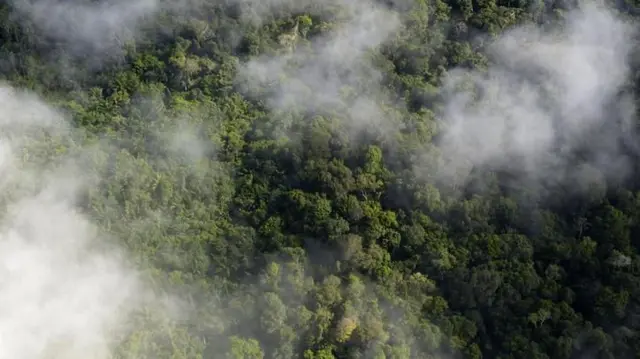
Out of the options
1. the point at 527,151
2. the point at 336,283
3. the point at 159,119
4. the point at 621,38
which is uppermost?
the point at 621,38

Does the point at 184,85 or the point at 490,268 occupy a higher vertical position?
the point at 184,85

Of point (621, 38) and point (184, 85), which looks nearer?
point (184, 85)

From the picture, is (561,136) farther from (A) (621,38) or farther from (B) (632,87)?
(A) (621,38)

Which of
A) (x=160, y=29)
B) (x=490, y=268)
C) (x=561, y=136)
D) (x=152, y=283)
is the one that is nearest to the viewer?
(x=152, y=283)

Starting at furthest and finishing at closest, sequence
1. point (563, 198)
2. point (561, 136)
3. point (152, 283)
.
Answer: point (561, 136), point (563, 198), point (152, 283)

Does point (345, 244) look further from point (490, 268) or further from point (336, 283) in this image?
point (490, 268)

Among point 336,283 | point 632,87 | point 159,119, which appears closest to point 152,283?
point 336,283
